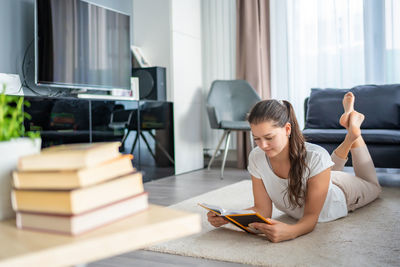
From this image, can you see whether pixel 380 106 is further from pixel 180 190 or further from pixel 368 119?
pixel 180 190

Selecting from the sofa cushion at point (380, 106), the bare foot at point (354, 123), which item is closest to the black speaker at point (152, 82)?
the sofa cushion at point (380, 106)

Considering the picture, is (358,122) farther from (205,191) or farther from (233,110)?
(233,110)

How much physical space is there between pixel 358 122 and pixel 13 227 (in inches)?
78.5

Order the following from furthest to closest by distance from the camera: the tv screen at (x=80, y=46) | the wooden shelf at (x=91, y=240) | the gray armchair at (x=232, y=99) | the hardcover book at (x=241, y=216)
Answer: the gray armchair at (x=232, y=99) < the tv screen at (x=80, y=46) < the hardcover book at (x=241, y=216) < the wooden shelf at (x=91, y=240)

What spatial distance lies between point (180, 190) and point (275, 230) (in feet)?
5.19

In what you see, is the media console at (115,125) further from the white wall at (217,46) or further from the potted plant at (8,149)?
the potted plant at (8,149)

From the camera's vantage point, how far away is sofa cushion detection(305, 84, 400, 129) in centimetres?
352

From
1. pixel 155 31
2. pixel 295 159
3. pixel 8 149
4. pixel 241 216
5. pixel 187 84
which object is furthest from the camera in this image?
pixel 187 84

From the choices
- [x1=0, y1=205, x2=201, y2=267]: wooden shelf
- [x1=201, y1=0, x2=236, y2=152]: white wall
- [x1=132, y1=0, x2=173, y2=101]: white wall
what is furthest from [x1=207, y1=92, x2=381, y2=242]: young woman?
[x1=201, y1=0, x2=236, y2=152]: white wall

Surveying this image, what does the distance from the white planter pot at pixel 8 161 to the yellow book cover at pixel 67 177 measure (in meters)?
0.04

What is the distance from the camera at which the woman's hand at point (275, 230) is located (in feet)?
5.29

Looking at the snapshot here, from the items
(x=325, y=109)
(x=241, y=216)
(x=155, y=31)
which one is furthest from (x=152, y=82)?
(x=241, y=216)

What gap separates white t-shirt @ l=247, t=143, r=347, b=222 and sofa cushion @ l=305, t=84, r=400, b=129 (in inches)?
68.7

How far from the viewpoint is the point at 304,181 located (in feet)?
5.74
